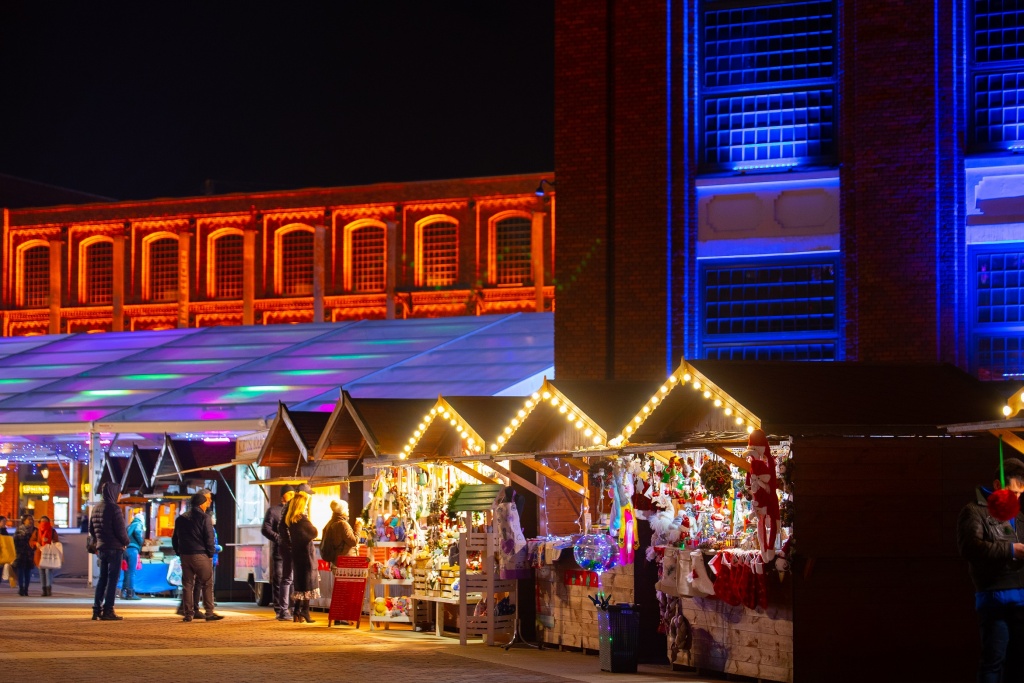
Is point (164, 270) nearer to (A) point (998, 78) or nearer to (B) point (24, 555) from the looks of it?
(B) point (24, 555)

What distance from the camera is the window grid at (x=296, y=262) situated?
149 ft

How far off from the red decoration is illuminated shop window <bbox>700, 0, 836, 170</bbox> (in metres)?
10.1

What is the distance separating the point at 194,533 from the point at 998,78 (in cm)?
1230

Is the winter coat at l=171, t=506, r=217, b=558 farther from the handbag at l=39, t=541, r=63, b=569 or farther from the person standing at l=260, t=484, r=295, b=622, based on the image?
the handbag at l=39, t=541, r=63, b=569

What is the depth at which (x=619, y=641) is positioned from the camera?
14.2 metres

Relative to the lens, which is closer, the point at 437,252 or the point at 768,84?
the point at 768,84

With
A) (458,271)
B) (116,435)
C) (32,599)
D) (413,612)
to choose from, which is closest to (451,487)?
(413,612)

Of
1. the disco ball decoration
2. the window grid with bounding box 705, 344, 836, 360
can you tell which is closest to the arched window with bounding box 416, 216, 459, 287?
the window grid with bounding box 705, 344, 836, 360

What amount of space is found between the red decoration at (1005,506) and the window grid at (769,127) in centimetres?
1018

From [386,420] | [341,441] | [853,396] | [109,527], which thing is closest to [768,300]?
[386,420]

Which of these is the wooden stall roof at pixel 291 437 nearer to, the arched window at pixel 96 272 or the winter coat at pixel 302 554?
the winter coat at pixel 302 554

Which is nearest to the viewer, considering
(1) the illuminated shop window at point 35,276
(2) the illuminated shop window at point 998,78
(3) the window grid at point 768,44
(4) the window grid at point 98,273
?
(2) the illuminated shop window at point 998,78

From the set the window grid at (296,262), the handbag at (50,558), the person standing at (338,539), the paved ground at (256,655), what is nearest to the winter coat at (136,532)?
the handbag at (50,558)

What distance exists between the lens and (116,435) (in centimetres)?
3048
